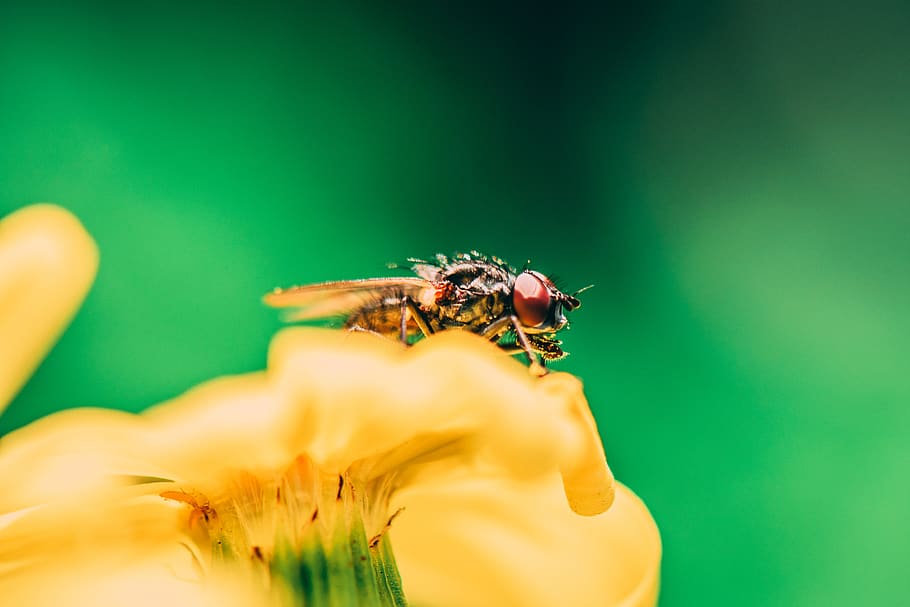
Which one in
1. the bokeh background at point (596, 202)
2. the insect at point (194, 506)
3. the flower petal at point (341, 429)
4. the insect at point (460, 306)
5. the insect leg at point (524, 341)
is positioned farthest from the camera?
the bokeh background at point (596, 202)

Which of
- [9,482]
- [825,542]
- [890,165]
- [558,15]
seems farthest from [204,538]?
[890,165]

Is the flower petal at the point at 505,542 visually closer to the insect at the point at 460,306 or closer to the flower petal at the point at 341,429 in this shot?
the flower petal at the point at 341,429

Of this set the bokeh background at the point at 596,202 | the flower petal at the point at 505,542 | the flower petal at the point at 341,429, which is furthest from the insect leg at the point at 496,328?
the bokeh background at the point at 596,202

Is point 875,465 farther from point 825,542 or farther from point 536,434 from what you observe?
point 536,434

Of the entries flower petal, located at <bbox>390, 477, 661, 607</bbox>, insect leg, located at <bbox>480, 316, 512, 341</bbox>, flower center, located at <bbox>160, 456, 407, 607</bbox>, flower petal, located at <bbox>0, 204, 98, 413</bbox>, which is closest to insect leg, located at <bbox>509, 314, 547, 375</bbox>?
insect leg, located at <bbox>480, 316, 512, 341</bbox>

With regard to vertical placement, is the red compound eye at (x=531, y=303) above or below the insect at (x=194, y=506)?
above

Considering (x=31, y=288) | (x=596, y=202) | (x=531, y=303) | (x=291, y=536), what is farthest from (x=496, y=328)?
(x=596, y=202)
